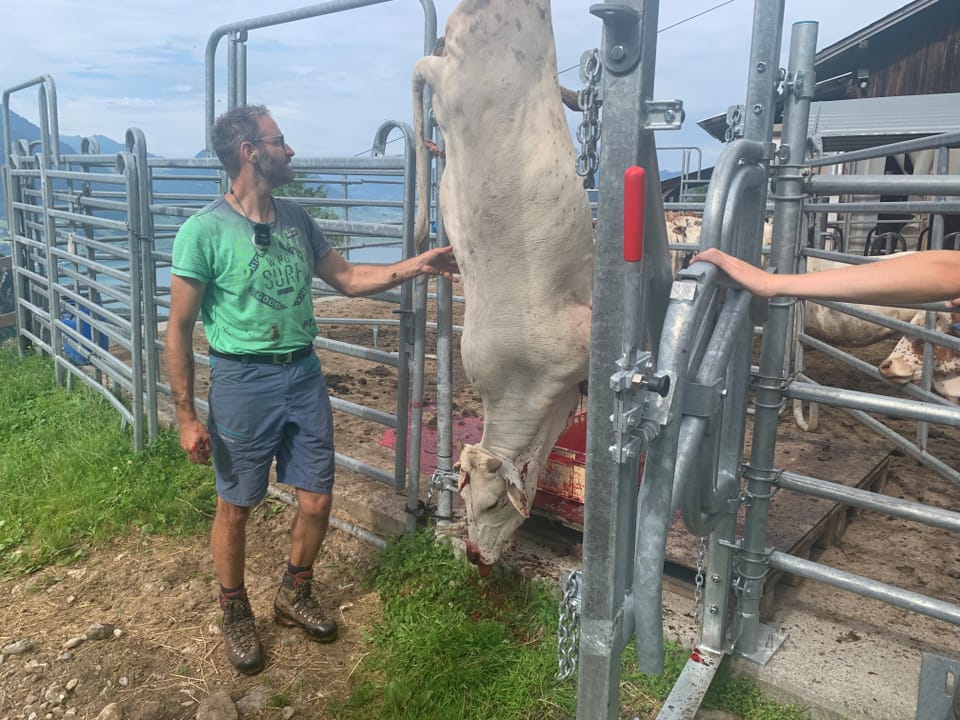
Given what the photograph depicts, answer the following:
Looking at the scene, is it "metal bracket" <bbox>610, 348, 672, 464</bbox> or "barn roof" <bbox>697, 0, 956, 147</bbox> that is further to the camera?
"barn roof" <bbox>697, 0, 956, 147</bbox>

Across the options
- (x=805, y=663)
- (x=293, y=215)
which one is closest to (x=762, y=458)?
(x=805, y=663)

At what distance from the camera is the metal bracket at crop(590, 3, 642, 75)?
4.49ft

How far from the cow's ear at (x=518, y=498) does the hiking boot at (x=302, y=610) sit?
0.91m

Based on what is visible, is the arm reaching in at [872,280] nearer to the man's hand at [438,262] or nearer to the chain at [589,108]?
the chain at [589,108]

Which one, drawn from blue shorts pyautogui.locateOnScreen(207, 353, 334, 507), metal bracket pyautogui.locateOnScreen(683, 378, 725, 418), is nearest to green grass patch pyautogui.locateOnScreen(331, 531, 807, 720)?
blue shorts pyautogui.locateOnScreen(207, 353, 334, 507)

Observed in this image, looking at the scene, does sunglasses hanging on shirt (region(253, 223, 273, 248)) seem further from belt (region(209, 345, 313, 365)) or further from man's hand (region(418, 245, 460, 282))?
man's hand (region(418, 245, 460, 282))

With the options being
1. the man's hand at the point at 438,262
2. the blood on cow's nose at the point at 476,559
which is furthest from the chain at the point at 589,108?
the blood on cow's nose at the point at 476,559

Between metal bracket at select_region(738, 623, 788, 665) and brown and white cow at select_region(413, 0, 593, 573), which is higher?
brown and white cow at select_region(413, 0, 593, 573)

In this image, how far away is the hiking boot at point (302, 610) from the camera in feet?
10.3

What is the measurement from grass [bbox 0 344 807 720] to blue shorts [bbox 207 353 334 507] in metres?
0.63

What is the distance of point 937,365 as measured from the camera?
4.66 metres

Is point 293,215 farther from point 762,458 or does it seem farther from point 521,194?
point 762,458

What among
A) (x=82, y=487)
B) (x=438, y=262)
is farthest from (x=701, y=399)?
(x=82, y=487)

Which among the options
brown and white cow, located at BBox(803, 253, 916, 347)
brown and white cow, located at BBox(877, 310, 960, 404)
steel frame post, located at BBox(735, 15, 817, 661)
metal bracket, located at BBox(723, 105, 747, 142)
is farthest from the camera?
brown and white cow, located at BBox(803, 253, 916, 347)
